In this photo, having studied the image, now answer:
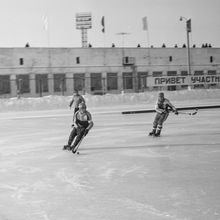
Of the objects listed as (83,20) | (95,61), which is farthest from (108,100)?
(83,20)

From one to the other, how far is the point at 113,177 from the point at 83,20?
59.9 m

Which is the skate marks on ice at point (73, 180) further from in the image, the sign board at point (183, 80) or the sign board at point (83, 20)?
the sign board at point (83, 20)

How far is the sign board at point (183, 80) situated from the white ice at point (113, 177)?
20570 mm

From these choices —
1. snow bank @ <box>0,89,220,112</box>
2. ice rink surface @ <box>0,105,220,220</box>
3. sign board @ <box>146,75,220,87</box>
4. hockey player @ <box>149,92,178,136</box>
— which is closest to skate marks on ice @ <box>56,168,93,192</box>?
ice rink surface @ <box>0,105,220,220</box>

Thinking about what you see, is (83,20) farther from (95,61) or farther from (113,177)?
(113,177)

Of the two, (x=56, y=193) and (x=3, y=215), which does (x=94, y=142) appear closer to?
(x=56, y=193)

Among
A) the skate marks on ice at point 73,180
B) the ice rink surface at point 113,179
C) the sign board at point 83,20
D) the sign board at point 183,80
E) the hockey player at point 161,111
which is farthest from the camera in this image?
the sign board at point 83,20

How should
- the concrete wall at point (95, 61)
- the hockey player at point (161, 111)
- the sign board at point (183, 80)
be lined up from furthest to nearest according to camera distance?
the concrete wall at point (95, 61) → the sign board at point (183, 80) → the hockey player at point (161, 111)

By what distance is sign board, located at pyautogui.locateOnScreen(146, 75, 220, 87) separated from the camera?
3481cm

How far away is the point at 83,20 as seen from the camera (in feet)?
214

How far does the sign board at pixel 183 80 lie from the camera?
34812 mm

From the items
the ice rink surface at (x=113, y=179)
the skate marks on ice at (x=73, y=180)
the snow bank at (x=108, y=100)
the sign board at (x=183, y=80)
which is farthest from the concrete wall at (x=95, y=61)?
the skate marks on ice at (x=73, y=180)

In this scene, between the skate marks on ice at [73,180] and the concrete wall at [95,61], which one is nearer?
the skate marks on ice at [73,180]

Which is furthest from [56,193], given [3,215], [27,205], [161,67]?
[161,67]
